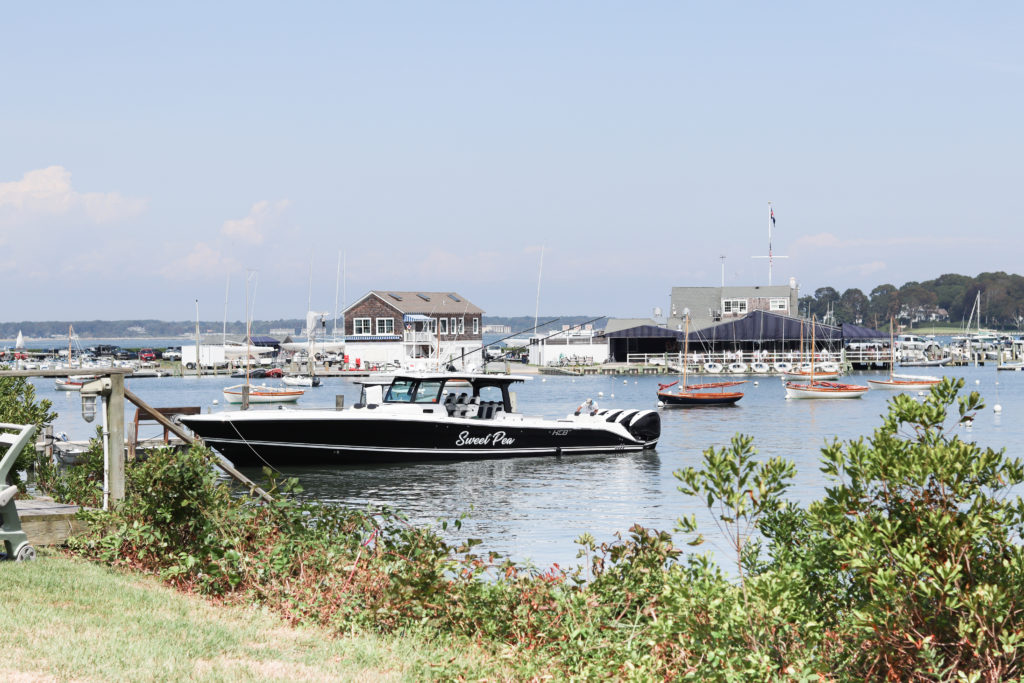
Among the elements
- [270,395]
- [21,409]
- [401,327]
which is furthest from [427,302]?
[21,409]

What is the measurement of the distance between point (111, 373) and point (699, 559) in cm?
649

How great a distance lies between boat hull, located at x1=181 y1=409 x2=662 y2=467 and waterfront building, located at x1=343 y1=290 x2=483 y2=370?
240 ft

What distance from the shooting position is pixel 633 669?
6.89m

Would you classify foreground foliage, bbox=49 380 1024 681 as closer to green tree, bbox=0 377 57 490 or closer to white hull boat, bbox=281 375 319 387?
green tree, bbox=0 377 57 490

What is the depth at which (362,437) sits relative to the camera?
A: 30.7m

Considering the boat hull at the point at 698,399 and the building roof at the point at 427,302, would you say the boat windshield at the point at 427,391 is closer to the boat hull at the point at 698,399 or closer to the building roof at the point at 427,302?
the boat hull at the point at 698,399

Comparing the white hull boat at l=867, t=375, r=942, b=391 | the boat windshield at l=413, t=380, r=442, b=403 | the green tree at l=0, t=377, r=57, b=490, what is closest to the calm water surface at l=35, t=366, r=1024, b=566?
the boat windshield at l=413, t=380, r=442, b=403

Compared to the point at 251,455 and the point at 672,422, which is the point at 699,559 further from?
the point at 672,422

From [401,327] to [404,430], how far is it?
258ft

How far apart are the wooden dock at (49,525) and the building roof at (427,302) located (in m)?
98.7

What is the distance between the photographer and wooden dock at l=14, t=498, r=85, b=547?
1039cm

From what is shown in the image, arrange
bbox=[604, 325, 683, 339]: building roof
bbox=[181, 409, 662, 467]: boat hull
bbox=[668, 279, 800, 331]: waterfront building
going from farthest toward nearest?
bbox=[668, 279, 800, 331]: waterfront building < bbox=[604, 325, 683, 339]: building roof < bbox=[181, 409, 662, 467]: boat hull

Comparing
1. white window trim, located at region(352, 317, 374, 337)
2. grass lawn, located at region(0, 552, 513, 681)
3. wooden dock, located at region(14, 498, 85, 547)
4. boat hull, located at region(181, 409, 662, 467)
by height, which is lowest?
boat hull, located at region(181, 409, 662, 467)

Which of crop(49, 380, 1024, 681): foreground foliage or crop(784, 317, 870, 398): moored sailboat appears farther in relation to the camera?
crop(784, 317, 870, 398): moored sailboat
